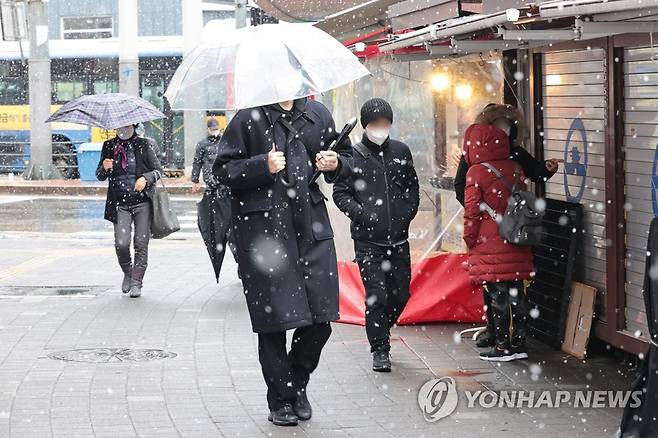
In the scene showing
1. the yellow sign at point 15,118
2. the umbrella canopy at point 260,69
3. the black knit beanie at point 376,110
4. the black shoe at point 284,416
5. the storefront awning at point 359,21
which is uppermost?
the yellow sign at point 15,118

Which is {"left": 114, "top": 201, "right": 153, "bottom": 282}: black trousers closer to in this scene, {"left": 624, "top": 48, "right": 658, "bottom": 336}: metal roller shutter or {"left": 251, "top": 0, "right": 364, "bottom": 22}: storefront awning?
{"left": 251, "top": 0, "right": 364, "bottom": 22}: storefront awning

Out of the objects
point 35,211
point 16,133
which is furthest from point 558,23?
point 16,133

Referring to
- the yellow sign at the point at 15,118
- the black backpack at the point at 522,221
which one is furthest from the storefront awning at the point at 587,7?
the yellow sign at the point at 15,118

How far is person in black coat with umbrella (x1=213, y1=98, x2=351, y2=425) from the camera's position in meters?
7.04

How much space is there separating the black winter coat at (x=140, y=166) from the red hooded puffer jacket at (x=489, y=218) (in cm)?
440

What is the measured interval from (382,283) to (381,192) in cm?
64

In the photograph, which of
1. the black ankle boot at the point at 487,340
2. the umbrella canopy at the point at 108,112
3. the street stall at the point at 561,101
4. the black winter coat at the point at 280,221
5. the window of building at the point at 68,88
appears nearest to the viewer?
→ the black winter coat at the point at 280,221

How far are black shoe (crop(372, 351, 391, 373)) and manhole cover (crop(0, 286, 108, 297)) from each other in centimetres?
481

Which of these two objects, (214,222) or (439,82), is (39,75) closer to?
(214,222)

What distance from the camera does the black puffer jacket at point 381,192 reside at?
29.0 ft

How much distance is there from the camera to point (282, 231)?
7078 mm

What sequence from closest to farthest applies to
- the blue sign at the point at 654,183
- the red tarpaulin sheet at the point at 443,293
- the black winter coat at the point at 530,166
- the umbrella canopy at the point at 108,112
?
the blue sign at the point at 654,183, the black winter coat at the point at 530,166, the red tarpaulin sheet at the point at 443,293, the umbrella canopy at the point at 108,112

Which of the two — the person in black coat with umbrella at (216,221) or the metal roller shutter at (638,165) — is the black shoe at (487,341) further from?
the person in black coat with umbrella at (216,221)

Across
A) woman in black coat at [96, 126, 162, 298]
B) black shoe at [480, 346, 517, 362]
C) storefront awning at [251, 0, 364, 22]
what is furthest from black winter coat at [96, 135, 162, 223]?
black shoe at [480, 346, 517, 362]
